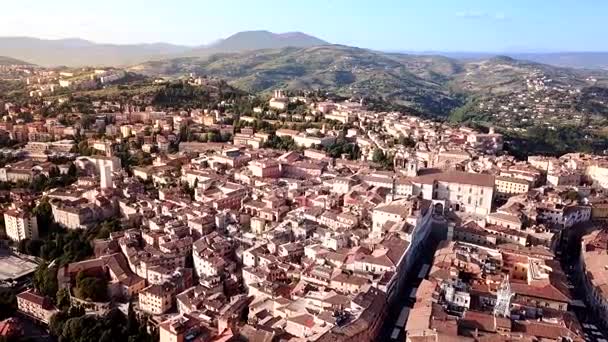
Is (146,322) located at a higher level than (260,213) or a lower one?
lower

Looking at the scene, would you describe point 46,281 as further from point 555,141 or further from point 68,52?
point 68,52

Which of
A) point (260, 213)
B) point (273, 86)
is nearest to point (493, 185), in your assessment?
point (260, 213)

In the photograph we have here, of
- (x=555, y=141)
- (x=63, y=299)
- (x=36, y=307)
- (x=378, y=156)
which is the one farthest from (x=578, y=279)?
(x=555, y=141)

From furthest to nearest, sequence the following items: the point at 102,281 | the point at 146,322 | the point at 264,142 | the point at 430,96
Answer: the point at 430,96, the point at 264,142, the point at 102,281, the point at 146,322

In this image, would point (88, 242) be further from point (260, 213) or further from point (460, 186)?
point (460, 186)

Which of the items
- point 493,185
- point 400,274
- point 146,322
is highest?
point 493,185

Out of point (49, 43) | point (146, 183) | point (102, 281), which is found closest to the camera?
point (102, 281)
